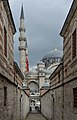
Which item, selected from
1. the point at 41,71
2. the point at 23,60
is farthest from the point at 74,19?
the point at 41,71

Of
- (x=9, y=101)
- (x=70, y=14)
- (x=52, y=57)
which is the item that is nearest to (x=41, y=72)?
(x=52, y=57)

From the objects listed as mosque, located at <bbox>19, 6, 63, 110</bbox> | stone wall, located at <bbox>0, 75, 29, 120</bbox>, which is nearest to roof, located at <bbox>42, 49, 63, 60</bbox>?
mosque, located at <bbox>19, 6, 63, 110</bbox>

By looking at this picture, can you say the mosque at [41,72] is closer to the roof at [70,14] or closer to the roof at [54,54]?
the roof at [54,54]

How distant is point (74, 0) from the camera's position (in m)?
9.52

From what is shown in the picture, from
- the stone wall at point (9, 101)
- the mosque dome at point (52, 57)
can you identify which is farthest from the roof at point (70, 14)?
the mosque dome at point (52, 57)

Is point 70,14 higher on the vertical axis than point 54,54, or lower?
lower

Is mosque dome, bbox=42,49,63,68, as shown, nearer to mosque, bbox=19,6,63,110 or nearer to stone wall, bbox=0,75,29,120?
mosque, bbox=19,6,63,110

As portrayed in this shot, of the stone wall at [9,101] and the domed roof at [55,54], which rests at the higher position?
the domed roof at [55,54]

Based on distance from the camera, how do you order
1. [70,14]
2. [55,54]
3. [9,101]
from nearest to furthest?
[70,14], [9,101], [55,54]

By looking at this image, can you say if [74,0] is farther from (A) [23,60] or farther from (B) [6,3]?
(A) [23,60]

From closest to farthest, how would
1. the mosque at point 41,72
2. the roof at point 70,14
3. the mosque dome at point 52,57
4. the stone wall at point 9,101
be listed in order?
1. the stone wall at point 9,101
2. the roof at point 70,14
3. the mosque at point 41,72
4. the mosque dome at point 52,57

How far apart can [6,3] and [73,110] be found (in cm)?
479

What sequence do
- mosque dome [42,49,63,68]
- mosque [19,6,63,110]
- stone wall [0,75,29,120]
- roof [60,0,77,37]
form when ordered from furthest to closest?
mosque dome [42,49,63,68]
mosque [19,6,63,110]
roof [60,0,77,37]
stone wall [0,75,29,120]

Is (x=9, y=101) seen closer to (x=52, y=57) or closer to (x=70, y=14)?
(x=70, y=14)
